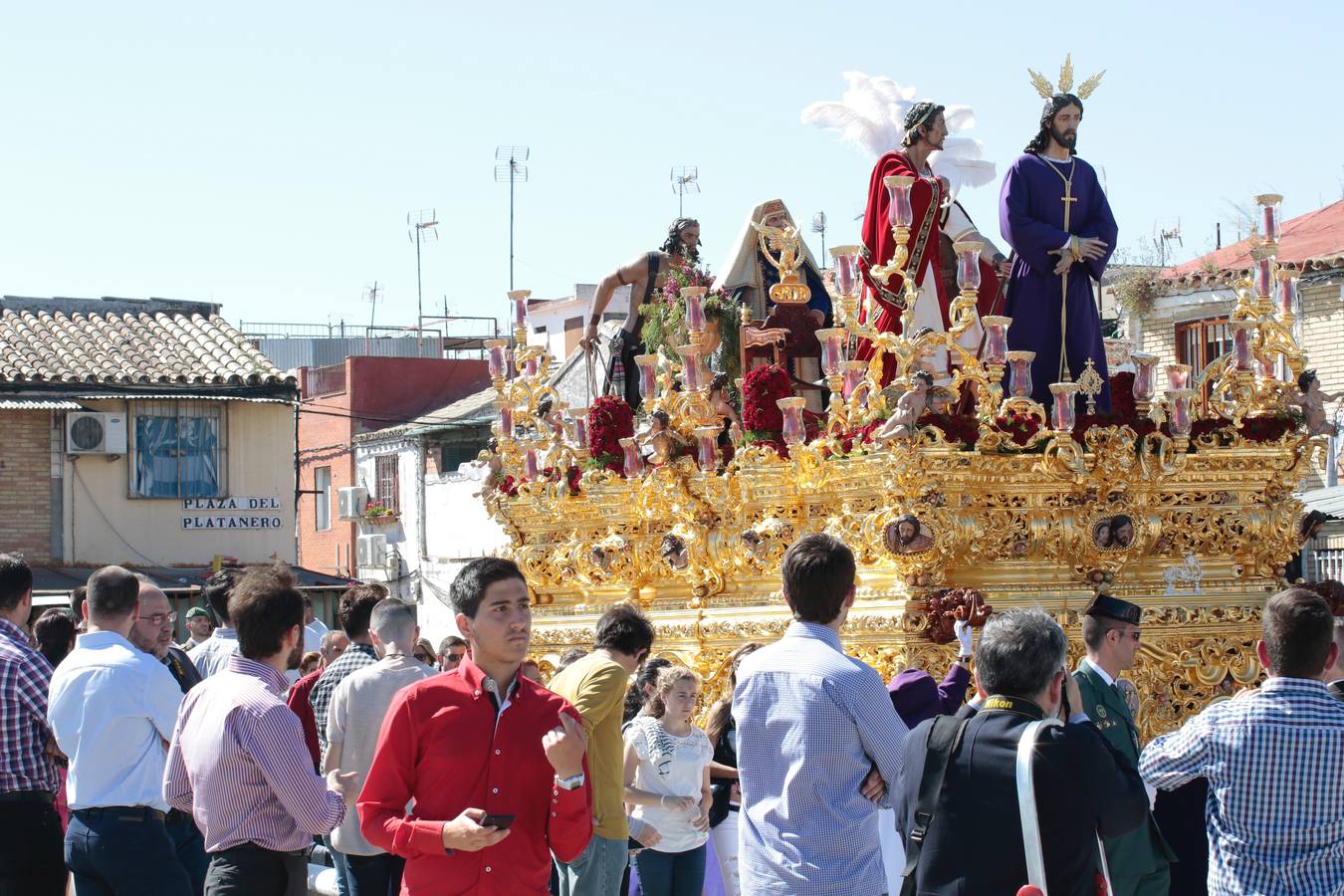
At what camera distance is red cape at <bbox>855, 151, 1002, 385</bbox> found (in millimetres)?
10953

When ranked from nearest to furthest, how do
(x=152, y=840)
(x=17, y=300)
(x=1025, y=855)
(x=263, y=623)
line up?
(x=1025, y=855), (x=263, y=623), (x=152, y=840), (x=17, y=300)

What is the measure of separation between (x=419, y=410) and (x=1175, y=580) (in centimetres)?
2681

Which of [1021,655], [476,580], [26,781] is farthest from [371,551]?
[1021,655]

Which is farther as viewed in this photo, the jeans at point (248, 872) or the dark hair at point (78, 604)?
the dark hair at point (78, 604)

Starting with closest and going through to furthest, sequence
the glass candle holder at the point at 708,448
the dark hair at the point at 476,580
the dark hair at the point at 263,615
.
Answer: the dark hair at the point at 476,580 → the dark hair at the point at 263,615 → the glass candle holder at the point at 708,448

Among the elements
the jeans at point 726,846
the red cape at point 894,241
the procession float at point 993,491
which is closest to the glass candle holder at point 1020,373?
the procession float at point 993,491

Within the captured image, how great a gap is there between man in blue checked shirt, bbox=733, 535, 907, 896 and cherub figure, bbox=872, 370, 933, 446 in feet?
13.4

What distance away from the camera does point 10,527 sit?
79.4 ft

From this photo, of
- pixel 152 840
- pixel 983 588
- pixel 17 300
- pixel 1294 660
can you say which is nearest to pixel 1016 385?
pixel 983 588

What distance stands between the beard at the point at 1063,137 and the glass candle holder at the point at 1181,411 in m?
1.78

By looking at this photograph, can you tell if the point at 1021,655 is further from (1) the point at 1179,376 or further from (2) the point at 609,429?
(2) the point at 609,429

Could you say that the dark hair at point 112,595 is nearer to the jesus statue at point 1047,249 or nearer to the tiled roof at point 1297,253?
the jesus statue at point 1047,249

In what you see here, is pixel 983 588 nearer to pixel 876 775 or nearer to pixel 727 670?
pixel 727 670

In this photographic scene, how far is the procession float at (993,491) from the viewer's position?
31.8 feet
